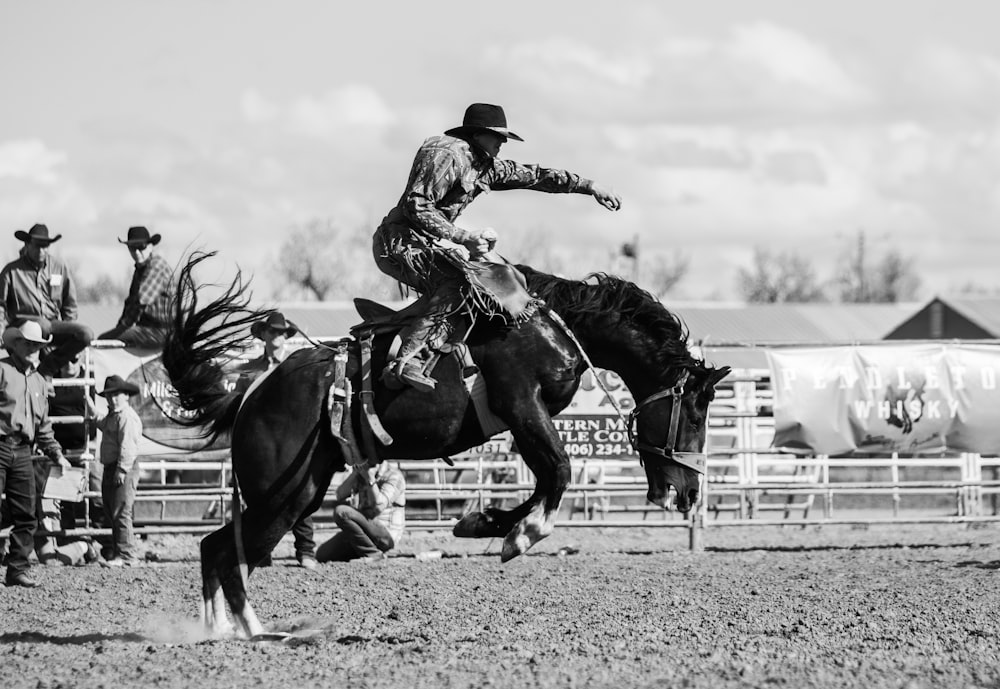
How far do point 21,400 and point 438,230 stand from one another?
14.3 feet

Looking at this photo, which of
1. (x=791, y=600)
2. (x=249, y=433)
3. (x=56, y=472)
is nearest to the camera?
(x=249, y=433)

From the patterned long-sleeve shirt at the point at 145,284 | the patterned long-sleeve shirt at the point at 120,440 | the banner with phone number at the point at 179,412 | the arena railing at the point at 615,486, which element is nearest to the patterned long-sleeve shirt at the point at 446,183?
the arena railing at the point at 615,486

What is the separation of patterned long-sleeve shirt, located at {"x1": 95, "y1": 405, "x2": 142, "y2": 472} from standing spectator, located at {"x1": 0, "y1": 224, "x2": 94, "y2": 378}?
2.20ft

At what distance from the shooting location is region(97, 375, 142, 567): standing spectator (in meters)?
11.1

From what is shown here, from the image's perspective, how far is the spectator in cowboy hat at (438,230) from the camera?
662 centimetres

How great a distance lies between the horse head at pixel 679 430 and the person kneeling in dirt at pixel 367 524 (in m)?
3.97

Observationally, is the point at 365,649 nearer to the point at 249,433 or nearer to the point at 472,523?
the point at 472,523

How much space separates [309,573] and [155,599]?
149 centimetres

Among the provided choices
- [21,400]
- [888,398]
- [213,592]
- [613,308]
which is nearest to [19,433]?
[21,400]

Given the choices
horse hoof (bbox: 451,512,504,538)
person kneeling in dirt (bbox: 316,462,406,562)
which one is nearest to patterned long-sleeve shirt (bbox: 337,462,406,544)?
person kneeling in dirt (bbox: 316,462,406,562)

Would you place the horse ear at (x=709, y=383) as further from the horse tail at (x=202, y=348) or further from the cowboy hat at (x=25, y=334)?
the cowboy hat at (x=25, y=334)

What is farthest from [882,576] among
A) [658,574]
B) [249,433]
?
[249,433]

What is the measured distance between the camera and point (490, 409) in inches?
261

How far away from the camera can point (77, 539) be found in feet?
38.8
